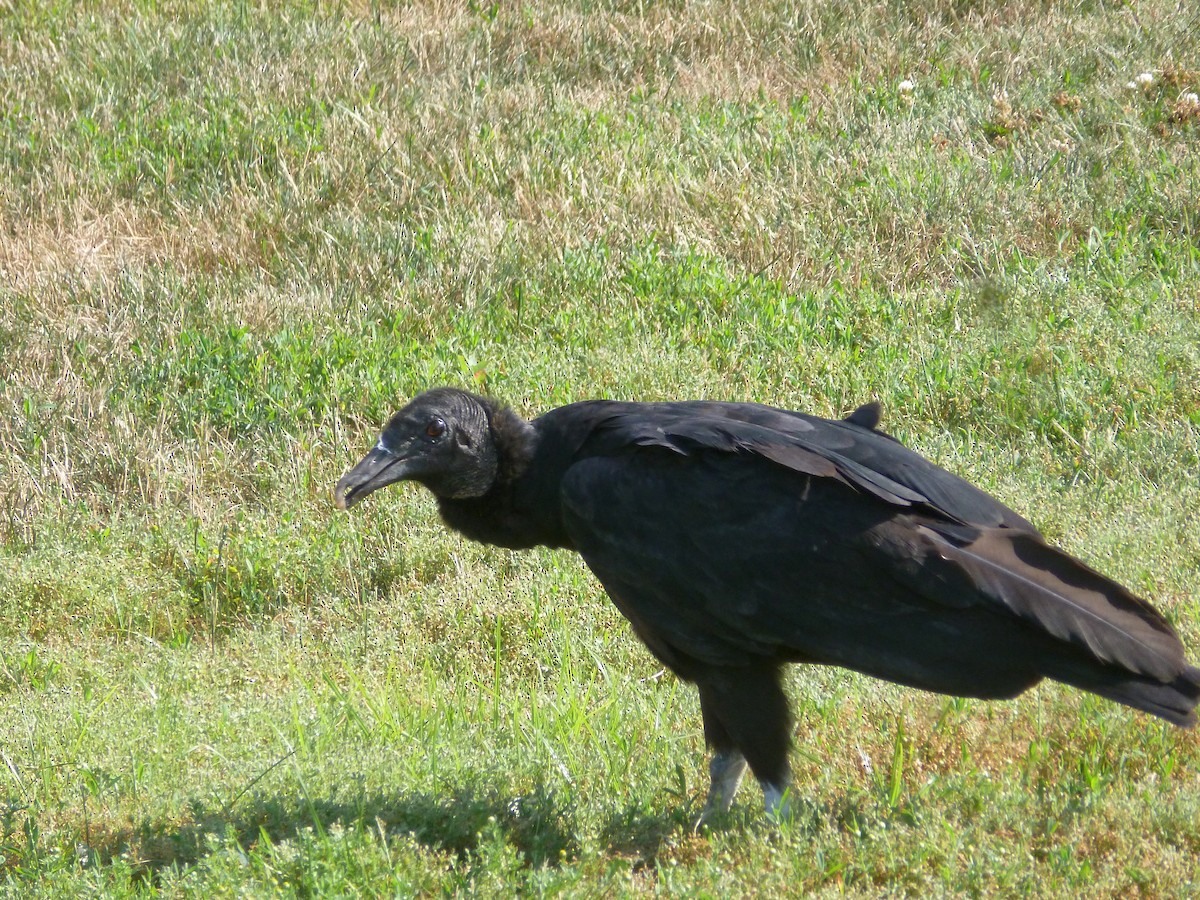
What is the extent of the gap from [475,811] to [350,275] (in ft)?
13.7

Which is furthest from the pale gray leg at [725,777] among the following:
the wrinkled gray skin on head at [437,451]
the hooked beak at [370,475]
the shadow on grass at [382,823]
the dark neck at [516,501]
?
the hooked beak at [370,475]

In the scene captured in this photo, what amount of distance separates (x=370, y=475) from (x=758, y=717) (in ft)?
4.06

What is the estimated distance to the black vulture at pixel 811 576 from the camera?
10.2ft

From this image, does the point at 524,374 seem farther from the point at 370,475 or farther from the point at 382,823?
the point at 382,823

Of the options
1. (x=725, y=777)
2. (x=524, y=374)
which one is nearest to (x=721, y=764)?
(x=725, y=777)

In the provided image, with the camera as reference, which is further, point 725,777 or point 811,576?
point 725,777

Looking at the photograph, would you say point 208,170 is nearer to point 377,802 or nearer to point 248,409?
point 248,409

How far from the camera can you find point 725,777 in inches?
140

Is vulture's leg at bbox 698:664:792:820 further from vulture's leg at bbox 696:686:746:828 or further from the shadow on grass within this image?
the shadow on grass

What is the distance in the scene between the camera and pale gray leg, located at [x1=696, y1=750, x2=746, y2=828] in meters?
3.54

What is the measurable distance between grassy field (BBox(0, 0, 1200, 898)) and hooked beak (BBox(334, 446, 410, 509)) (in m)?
0.74

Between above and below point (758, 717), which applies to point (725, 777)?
below

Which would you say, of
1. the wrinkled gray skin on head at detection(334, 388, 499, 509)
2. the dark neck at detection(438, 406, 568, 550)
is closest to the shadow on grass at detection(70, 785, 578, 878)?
the dark neck at detection(438, 406, 568, 550)

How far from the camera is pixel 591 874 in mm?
3162
